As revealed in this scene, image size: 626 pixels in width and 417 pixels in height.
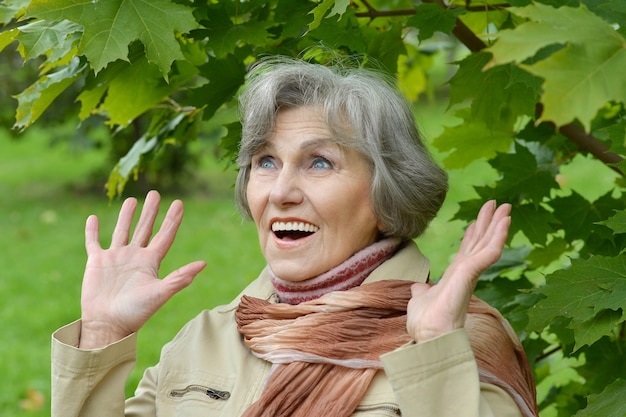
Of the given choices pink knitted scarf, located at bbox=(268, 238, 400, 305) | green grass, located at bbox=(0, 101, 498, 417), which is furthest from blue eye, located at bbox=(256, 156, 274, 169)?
green grass, located at bbox=(0, 101, 498, 417)

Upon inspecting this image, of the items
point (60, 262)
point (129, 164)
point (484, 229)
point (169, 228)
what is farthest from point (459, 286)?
point (60, 262)

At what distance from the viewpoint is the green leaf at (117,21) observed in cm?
196

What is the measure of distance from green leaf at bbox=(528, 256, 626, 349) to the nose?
550 mm

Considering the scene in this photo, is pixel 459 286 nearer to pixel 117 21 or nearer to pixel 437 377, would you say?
pixel 437 377

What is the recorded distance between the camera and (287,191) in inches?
82.7

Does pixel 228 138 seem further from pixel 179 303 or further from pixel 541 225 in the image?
pixel 179 303

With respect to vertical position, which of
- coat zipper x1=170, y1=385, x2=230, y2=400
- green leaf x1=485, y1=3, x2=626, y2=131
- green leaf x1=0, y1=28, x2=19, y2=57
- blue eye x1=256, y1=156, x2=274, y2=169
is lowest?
coat zipper x1=170, y1=385, x2=230, y2=400

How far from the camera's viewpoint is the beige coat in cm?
177

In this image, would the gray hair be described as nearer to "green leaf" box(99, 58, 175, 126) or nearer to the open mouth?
the open mouth

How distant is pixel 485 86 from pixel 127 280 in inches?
38.4

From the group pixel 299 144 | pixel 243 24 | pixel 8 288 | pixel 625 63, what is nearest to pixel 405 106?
pixel 299 144

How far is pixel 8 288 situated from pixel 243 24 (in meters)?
4.45

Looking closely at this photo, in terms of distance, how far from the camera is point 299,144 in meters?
2.13

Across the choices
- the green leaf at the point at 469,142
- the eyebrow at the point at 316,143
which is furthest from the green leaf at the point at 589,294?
the green leaf at the point at 469,142
